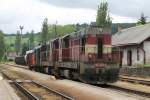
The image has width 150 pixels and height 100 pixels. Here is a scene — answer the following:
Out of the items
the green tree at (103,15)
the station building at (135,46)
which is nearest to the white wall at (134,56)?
the station building at (135,46)

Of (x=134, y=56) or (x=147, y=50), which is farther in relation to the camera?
(x=134, y=56)

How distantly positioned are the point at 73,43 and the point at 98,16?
42.0 meters

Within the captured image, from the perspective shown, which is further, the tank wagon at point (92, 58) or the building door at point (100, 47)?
the building door at point (100, 47)

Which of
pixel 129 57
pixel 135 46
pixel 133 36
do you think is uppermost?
pixel 133 36

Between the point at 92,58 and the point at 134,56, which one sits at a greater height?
the point at 134,56

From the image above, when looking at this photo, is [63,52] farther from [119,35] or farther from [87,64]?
[119,35]

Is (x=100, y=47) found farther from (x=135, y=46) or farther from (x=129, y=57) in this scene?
(x=129, y=57)

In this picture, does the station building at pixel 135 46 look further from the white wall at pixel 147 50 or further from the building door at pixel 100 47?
the building door at pixel 100 47

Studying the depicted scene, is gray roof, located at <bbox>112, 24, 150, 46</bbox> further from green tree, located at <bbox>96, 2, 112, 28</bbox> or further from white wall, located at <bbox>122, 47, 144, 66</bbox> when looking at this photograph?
green tree, located at <bbox>96, 2, 112, 28</bbox>

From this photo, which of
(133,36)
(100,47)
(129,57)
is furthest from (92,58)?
(133,36)

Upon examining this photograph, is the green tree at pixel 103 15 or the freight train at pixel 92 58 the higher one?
the green tree at pixel 103 15

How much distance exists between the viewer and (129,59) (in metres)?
49.3

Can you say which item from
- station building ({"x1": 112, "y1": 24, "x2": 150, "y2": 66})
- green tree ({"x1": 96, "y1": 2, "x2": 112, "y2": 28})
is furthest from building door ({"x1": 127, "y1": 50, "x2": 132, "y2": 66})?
green tree ({"x1": 96, "y1": 2, "x2": 112, "y2": 28})

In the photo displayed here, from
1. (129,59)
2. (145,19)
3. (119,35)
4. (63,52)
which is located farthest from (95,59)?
(145,19)
